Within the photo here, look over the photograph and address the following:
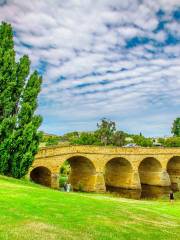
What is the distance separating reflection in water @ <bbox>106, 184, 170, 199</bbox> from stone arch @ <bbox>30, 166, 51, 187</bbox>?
12334mm

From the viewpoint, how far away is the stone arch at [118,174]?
60.5 meters

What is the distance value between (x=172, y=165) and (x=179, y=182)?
16.4ft

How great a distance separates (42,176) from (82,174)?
9413mm

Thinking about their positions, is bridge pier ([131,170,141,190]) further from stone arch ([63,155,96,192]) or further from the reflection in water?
stone arch ([63,155,96,192])

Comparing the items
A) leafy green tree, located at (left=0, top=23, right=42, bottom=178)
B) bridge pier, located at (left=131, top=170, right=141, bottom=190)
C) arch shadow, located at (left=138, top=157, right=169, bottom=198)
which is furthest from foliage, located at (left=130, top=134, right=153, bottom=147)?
leafy green tree, located at (left=0, top=23, right=42, bottom=178)

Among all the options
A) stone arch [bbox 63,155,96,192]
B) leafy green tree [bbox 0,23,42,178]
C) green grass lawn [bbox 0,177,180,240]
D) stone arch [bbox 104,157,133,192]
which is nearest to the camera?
green grass lawn [bbox 0,177,180,240]

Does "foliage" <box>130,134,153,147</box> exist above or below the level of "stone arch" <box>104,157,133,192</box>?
above

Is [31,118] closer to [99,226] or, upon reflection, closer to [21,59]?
[21,59]

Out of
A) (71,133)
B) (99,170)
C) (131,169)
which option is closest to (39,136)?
(99,170)

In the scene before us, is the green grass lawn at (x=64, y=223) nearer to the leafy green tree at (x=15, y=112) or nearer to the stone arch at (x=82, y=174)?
the leafy green tree at (x=15, y=112)

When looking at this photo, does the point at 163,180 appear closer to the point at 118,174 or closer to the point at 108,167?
the point at 118,174

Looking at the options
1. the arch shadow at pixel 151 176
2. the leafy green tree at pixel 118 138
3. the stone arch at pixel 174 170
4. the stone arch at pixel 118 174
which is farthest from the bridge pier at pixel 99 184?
the leafy green tree at pixel 118 138

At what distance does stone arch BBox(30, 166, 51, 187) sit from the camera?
46.9m

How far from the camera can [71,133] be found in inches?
5527
